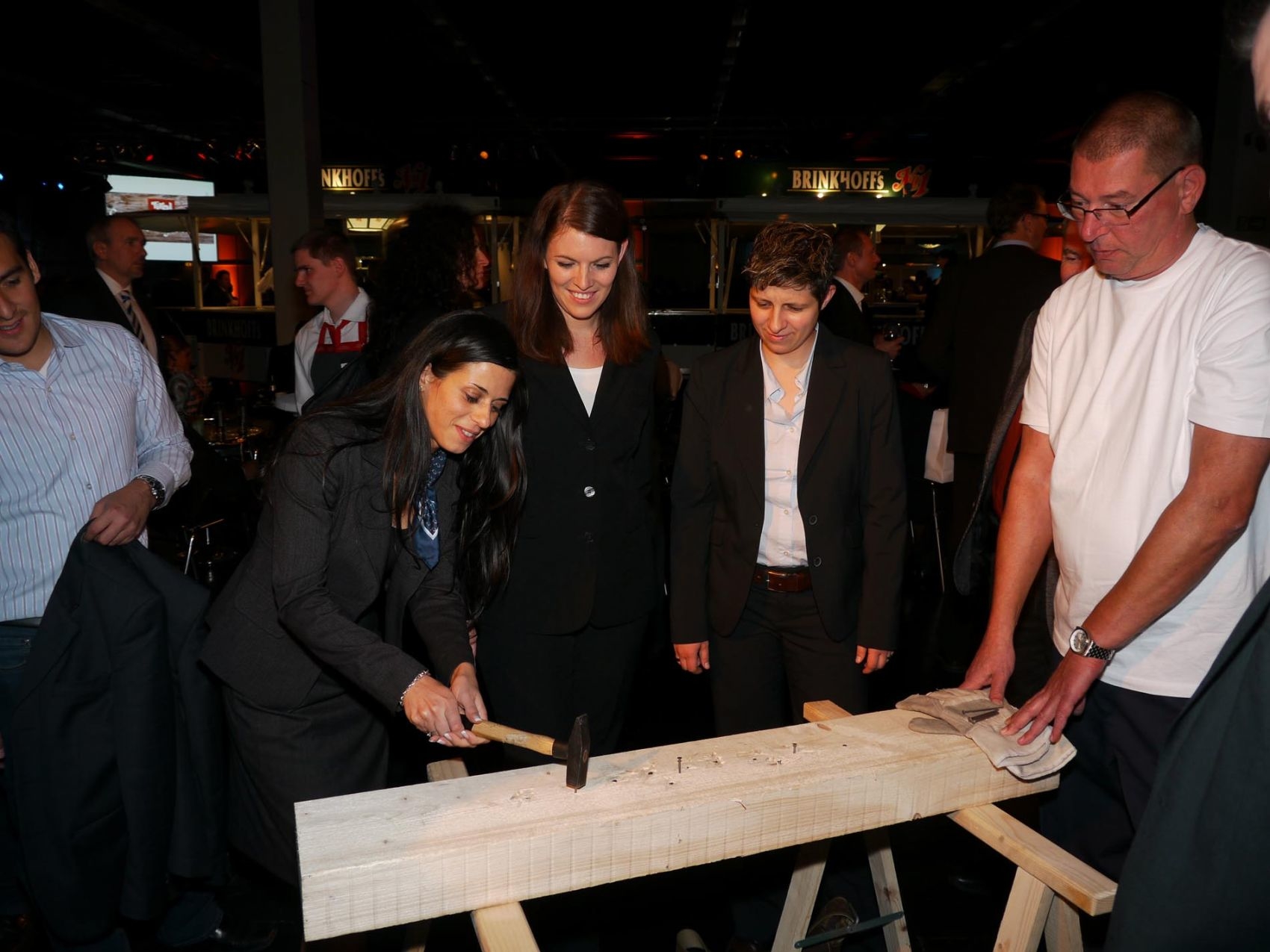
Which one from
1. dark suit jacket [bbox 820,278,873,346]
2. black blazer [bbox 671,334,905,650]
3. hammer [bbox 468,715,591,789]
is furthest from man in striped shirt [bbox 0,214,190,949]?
dark suit jacket [bbox 820,278,873,346]

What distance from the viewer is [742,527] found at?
244cm

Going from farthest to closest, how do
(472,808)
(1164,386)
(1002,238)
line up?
(1002,238)
(1164,386)
(472,808)

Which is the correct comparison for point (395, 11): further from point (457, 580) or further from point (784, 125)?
point (457, 580)

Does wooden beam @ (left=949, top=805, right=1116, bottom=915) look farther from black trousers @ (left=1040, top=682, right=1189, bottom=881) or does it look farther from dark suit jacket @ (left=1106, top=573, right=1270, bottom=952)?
dark suit jacket @ (left=1106, top=573, right=1270, bottom=952)

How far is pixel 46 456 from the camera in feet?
7.30

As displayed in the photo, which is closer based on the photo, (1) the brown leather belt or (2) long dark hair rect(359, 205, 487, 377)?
(1) the brown leather belt

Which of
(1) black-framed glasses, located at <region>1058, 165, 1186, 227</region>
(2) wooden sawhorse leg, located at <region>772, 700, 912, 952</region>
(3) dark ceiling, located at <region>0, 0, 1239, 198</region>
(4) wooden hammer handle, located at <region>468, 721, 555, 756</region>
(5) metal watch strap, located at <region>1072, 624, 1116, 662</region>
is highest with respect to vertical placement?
(3) dark ceiling, located at <region>0, 0, 1239, 198</region>

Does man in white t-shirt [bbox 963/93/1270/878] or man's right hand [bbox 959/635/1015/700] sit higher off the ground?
man in white t-shirt [bbox 963/93/1270/878]

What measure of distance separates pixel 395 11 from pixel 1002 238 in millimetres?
10136

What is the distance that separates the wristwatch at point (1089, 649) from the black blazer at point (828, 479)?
69 centimetres

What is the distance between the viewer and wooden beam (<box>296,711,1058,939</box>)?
1440mm

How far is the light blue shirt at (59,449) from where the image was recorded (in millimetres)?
2193

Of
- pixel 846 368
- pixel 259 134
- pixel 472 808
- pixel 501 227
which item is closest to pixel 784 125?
pixel 501 227

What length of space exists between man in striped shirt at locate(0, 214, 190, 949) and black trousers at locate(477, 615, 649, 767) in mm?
927
